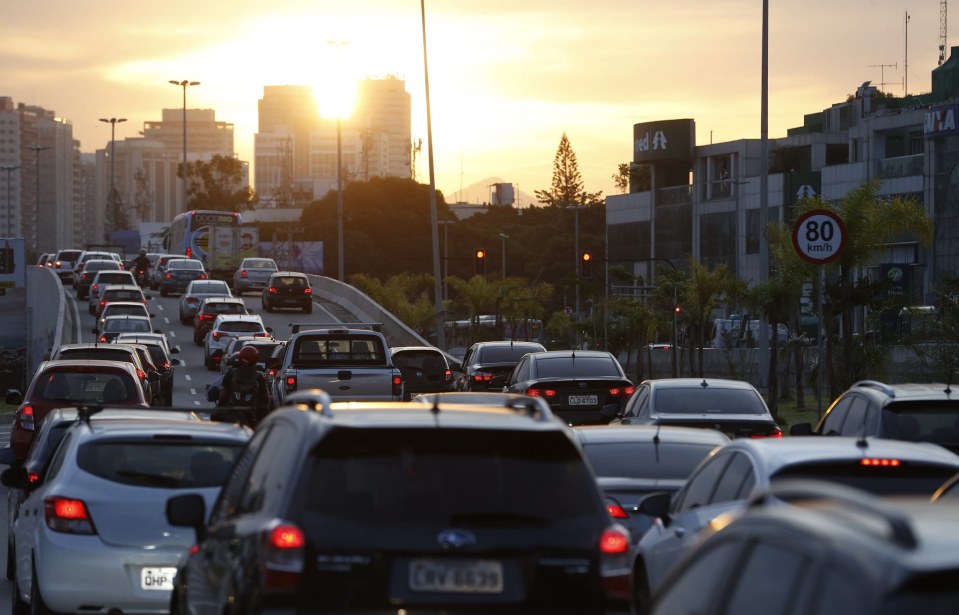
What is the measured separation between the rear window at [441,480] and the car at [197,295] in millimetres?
59244

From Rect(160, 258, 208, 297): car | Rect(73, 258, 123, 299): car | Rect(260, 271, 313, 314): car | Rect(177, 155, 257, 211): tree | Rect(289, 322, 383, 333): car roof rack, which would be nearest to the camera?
Rect(289, 322, 383, 333): car roof rack

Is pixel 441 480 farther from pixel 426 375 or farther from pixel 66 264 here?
pixel 66 264

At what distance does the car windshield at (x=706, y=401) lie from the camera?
713 inches

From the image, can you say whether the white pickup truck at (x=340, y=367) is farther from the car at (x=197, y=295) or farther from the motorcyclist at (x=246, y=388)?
the car at (x=197, y=295)

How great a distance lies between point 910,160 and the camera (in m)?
78.9

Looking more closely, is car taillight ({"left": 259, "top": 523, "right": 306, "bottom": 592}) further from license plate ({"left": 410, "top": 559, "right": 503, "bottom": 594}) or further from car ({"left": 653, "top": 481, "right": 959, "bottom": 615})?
car ({"left": 653, "top": 481, "right": 959, "bottom": 615})

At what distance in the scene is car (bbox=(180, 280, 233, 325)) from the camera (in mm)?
65875

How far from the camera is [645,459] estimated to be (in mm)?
12961

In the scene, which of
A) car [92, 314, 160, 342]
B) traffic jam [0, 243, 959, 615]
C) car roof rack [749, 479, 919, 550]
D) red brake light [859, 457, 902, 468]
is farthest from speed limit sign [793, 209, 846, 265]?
car [92, 314, 160, 342]

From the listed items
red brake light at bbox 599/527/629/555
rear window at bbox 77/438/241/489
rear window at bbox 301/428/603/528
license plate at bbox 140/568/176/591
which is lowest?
license plate at bbox 140/568/176/591

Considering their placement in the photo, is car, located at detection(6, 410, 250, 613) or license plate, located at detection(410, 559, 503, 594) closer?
license plate, located at detection(410, 559, 503, 594)

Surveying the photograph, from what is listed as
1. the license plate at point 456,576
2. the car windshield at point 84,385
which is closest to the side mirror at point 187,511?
the license plate at point 456,576

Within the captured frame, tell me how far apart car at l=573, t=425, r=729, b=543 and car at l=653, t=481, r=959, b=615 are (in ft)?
25.0

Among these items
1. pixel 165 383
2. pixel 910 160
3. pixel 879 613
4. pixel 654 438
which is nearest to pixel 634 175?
pixel 910 160
